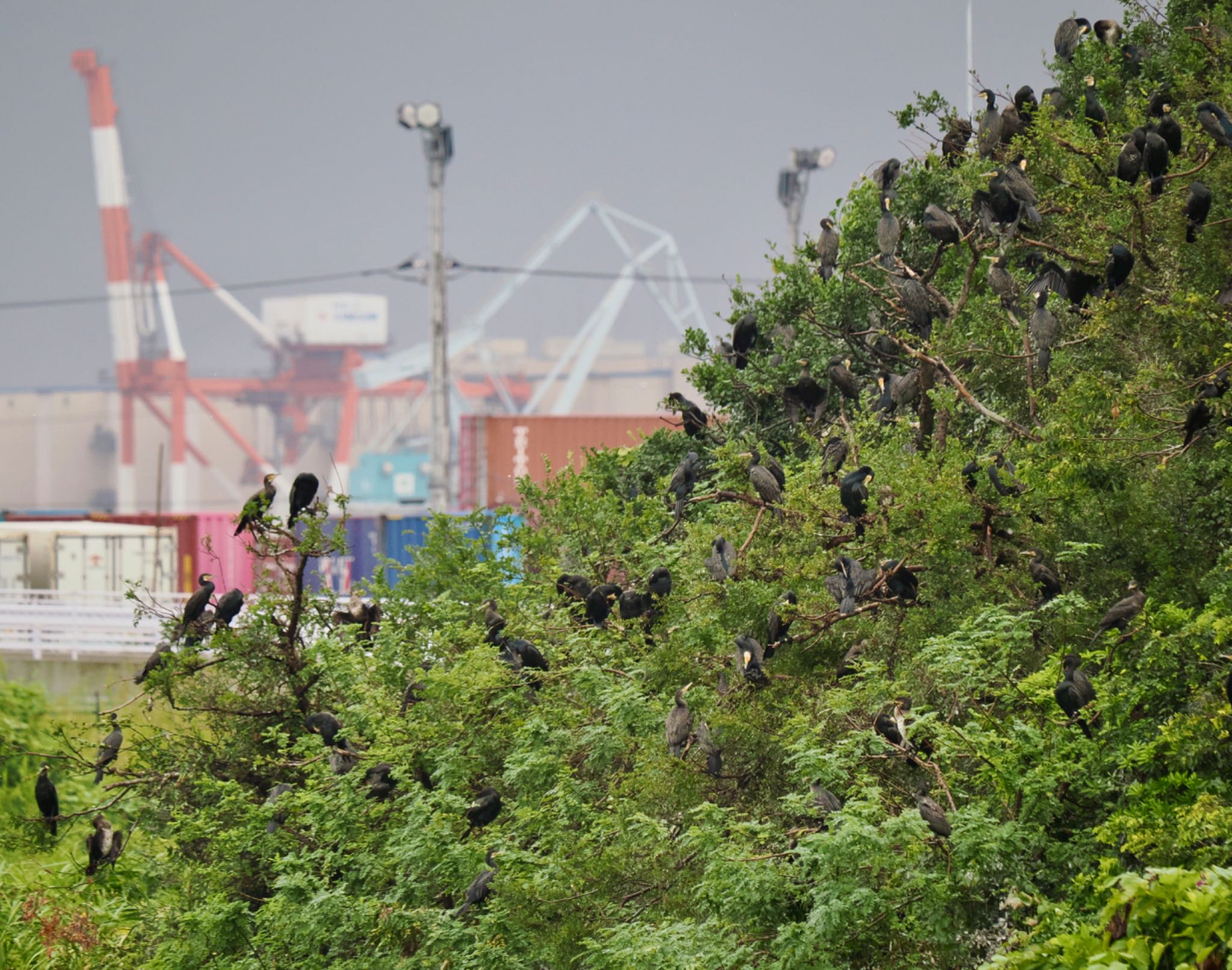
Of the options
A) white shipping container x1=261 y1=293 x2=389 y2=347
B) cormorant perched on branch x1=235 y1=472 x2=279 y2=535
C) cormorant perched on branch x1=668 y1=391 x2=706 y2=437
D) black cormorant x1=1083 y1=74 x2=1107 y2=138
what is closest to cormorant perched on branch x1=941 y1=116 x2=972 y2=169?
black cormorant x1=1083 y1=74 x2=1107 y2=138

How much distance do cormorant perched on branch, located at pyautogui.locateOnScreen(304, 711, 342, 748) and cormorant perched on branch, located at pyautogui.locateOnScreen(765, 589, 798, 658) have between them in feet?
9.17

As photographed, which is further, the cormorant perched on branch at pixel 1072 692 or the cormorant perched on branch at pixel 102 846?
the cormorant perched on branch at pixel 102 846

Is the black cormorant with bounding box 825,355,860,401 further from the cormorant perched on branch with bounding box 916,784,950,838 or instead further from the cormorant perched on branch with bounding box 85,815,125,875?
the cormorant perched on branch with bounding box 85,815,125,875

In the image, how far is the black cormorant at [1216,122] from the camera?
6859 millimetres

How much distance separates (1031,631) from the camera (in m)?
5.95

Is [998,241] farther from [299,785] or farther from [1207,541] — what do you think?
[299,785]

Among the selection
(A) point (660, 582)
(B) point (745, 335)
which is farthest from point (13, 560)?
(A) point (660, 582)

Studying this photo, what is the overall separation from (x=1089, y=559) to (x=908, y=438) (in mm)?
1620

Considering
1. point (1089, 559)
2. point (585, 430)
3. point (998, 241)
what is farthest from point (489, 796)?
point (585, 430)

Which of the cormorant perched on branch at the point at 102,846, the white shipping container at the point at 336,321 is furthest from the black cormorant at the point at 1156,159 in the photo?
the white shipping container at the point at 336,321

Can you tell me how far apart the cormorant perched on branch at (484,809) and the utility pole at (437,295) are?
15.8 metres

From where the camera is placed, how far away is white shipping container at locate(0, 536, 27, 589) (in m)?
27.7

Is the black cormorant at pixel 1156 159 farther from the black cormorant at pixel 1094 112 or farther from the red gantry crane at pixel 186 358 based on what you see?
the red gantry crane at pixel 186 358

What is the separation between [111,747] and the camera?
8477 mm
